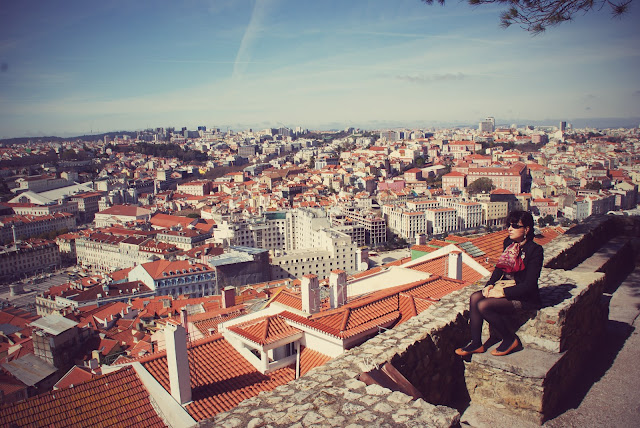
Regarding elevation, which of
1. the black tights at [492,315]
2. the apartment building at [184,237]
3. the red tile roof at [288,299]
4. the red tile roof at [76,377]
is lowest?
the apartment building at [184,237]

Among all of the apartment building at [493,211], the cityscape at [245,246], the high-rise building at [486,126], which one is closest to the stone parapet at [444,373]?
the cityscape at [245,246]

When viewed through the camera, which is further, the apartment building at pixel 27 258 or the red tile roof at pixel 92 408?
the apartment building at pixel 27 258

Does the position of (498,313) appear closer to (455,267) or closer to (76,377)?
(455,267)

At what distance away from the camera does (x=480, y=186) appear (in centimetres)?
4666

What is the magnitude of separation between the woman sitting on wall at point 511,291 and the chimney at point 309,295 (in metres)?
2.61

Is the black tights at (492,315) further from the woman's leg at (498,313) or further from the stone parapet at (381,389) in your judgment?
the stone parapet at (381,389)

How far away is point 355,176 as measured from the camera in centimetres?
5597

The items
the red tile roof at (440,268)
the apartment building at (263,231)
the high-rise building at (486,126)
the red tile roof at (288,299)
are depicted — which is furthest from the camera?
the high-rise building at (486,126)

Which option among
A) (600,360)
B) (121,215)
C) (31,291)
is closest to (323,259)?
(31,291)

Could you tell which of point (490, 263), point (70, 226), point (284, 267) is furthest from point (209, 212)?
point (490, 263)

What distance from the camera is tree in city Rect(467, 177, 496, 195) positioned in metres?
46.2

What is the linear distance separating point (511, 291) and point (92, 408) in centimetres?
309

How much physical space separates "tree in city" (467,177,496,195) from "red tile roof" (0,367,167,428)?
44.9 meters

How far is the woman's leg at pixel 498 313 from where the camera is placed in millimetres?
2285
